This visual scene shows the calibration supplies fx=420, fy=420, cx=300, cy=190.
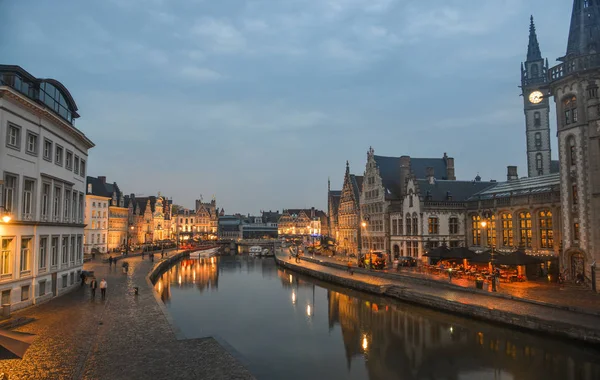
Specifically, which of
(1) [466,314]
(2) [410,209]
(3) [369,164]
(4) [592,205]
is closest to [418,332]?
(1) [466,314]

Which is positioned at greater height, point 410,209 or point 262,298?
point 410,209

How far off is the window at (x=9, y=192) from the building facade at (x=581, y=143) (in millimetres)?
36448

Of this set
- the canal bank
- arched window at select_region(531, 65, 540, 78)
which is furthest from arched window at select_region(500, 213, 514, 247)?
arched window at select_region(531, 65, 540, 78)

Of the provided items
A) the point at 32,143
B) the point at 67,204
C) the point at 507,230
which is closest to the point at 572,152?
the point at 507,230

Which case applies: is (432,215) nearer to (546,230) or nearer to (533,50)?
(546,230)

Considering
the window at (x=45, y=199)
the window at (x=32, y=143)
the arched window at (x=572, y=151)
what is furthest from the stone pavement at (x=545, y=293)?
the window at (x=32, y=143)

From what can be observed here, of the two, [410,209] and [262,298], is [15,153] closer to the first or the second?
[262,298]

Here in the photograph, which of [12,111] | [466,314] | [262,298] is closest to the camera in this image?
[12,111]

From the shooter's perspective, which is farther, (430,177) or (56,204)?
(430,177)

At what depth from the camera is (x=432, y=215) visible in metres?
49.7

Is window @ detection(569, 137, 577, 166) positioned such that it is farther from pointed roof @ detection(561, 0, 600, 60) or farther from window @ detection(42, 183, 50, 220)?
window @ detection(42, 183, 50, 220)

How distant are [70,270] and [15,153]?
488 inches

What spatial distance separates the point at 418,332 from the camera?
24703 millimetres

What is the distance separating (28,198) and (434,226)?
→ 4060 cm
